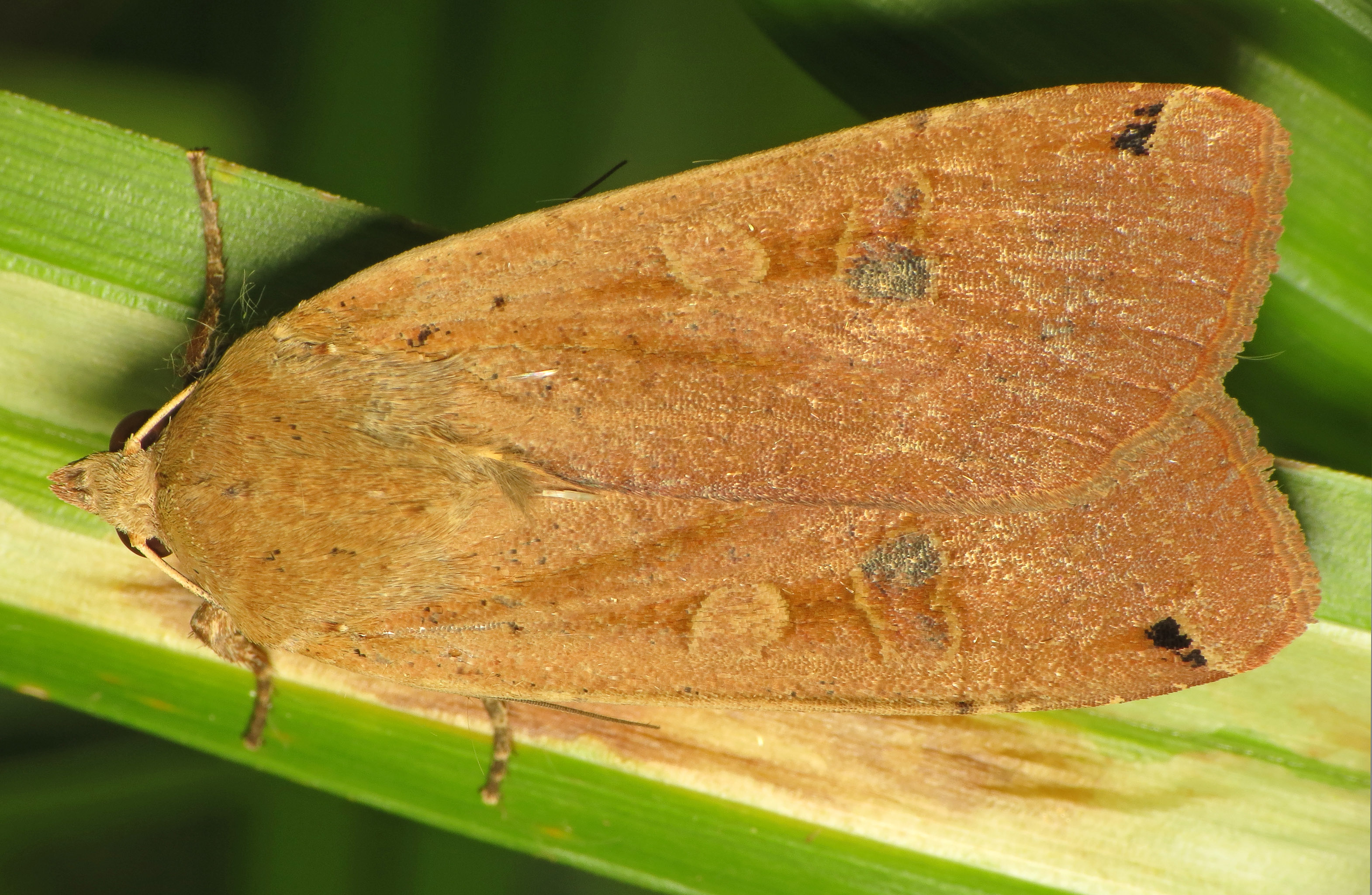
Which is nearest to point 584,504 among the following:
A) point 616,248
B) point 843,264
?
point 616,248

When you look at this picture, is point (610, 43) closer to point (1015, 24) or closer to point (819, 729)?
point (1015, 24)

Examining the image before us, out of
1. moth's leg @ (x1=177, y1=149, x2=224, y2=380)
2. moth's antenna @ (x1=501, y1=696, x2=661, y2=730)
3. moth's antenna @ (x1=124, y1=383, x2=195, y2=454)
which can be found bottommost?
moth's antenna @ (x1=501, y1=696, x2=661, y2=730)

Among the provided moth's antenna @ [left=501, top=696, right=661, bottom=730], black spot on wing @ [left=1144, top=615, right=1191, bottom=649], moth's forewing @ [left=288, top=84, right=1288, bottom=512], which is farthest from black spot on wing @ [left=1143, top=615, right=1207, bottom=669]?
moth's antenna @ [left=501, top=696, right=661, bottom=730]

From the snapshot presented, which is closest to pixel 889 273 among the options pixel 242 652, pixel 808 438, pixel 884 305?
pixel 884 305

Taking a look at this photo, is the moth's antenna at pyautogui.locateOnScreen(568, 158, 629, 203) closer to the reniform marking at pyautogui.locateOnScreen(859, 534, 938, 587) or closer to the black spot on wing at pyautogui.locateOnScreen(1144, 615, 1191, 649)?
the reniform marking at pyautogui.locateOnScreen(859, 534, 938, 587)

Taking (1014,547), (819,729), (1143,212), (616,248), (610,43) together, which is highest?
(610,43)

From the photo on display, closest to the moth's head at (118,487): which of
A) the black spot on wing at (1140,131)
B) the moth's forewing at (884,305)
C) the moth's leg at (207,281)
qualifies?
the moth's leg at (207,281)

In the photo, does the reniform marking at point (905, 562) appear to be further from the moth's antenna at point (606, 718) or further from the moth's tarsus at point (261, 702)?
the moth's tarsus at point (261, 702)
